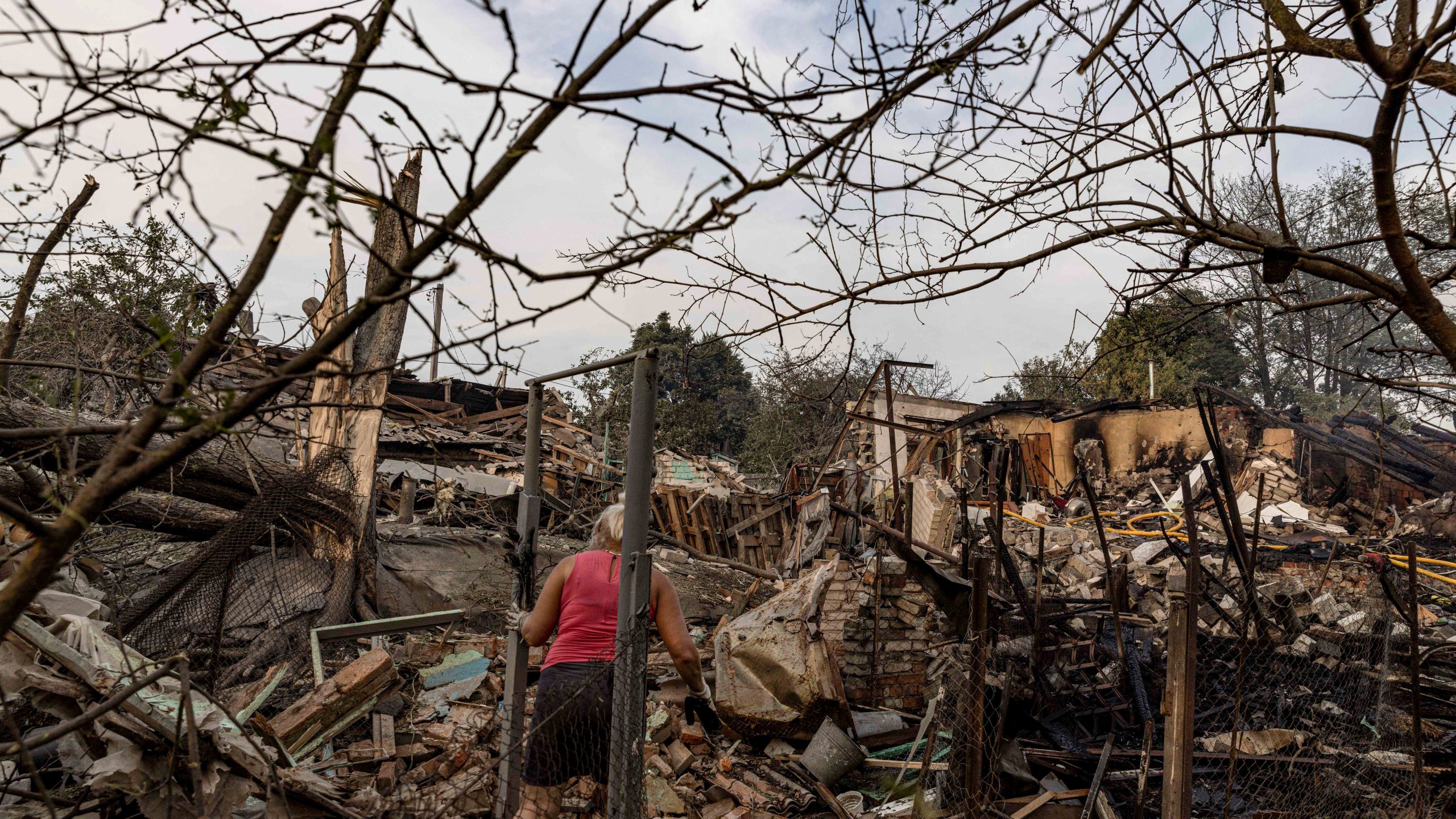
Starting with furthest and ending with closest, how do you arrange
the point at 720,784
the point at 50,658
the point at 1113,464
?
the point at 1113,464 → the point at 720,784 → the point at 50,658

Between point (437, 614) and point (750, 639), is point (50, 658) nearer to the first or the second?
point (750, 639)

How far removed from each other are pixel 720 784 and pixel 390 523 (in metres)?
7.79

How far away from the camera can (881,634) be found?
676 cm

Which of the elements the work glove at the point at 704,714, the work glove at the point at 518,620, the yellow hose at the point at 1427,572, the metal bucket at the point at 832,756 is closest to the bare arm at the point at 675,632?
the work glove at the point at 518,620

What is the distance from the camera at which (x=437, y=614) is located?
740 centimetres

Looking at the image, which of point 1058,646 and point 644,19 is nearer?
point 644,19

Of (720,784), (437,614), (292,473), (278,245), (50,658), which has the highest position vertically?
(278,245)

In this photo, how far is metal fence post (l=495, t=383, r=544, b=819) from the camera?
4043 millimetres

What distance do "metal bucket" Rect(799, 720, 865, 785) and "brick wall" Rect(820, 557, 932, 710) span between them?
1.19 meters

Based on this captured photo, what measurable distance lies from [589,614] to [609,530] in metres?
0.48

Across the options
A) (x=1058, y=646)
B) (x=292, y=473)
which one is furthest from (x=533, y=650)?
(x=1058, y=646)

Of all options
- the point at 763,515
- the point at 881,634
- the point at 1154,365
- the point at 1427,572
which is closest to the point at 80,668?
the point at 881,634

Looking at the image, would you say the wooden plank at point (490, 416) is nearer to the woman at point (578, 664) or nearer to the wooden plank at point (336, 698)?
the wooden plank at point (336, 698)

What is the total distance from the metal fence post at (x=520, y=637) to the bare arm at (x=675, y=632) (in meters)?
0.72
